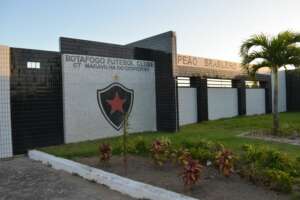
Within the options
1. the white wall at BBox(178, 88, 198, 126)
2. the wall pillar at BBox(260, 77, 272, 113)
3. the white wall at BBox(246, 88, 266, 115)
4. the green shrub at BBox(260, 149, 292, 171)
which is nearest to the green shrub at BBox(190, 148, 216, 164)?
the green shrub at BBox(260, 149, 292, 171)

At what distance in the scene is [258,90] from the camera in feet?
71.9

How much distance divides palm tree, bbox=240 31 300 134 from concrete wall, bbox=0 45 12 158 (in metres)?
8.13

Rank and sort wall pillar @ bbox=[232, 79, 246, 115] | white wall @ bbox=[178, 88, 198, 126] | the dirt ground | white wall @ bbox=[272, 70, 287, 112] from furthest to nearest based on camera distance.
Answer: white wall @ bbox=[272, 70, 287, 112] < wall pillar @ bbox=[232, 79, 246, 115] < white wall @ bbox=[178, 88, 198, 126] < the dirt ground

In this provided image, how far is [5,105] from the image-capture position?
923cm

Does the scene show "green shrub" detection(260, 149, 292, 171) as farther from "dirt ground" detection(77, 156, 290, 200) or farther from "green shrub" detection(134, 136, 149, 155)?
"green shrub" detection(134, 136, 149, 155)

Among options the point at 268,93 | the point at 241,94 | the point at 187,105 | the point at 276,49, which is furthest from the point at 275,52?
the point at 268,93

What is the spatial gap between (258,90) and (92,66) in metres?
14.0

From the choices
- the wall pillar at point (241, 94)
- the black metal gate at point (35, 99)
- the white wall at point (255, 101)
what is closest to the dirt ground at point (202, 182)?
the black metal gate at point (35, 99)

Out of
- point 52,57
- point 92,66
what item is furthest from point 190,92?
point 52,57

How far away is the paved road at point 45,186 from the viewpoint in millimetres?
5559

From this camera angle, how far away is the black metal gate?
952cm

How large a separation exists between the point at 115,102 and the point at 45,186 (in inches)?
238

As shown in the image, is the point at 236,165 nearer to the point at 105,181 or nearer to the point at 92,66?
the point at 105,181

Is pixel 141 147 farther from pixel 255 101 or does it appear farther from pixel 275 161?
pixel 255 101
